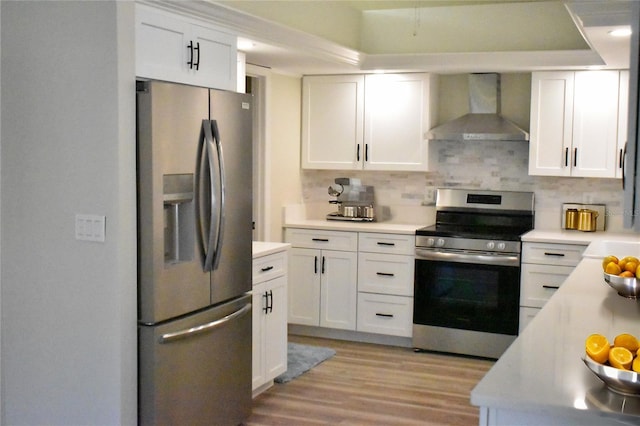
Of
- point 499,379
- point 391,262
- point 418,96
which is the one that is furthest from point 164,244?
point 418,96

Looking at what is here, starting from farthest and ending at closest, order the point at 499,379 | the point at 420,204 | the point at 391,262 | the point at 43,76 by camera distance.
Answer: the point at 420,204 → the point at 391,262 → the point at 43,76 → the point at 499,379

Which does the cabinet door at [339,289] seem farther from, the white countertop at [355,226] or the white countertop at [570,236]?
the white countertop at [570,236]

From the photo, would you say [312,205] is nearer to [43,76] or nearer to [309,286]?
[309,286]

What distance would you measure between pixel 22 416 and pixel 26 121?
4.48 feet

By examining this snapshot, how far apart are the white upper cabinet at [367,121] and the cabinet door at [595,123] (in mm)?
1095

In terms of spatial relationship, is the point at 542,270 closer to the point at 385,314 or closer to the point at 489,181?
the point at 489,181

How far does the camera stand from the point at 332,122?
6203 mm

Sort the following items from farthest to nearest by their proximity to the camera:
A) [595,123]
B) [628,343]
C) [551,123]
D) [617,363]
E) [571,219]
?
[571,219] → [551,123] → [595,123] → [628,343] → [617,363]

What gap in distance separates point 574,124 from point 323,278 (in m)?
2.18

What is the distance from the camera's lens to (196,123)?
3.52m

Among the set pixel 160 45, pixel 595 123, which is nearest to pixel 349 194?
pixel 595 123

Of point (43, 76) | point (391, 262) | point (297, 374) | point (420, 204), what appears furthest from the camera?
point (420, 204)

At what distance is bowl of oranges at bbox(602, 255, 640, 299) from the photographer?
11.0 ft

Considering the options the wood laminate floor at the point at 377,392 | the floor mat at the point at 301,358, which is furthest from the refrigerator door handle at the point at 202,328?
the floor mat at the point at 301,358
